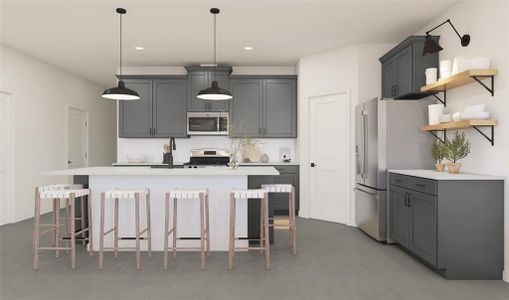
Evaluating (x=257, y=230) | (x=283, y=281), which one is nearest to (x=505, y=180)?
(x=283, y=281)

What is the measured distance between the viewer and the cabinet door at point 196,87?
605 centimetres

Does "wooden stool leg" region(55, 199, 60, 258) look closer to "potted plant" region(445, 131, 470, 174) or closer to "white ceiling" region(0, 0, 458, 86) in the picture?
"white ceiling" region(0, 0, 458, 86)

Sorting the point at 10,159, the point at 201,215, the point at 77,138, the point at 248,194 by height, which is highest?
the point at 77,138

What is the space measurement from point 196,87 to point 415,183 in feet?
13.5

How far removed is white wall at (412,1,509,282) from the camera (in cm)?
294

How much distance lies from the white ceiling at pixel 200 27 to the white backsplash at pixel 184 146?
1.52m

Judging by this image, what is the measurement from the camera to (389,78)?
15.1 ft

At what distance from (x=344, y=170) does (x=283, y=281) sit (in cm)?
270

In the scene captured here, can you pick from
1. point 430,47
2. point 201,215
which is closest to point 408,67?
point 430,47

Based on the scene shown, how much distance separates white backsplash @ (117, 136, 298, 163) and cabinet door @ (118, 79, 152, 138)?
347 millimetres

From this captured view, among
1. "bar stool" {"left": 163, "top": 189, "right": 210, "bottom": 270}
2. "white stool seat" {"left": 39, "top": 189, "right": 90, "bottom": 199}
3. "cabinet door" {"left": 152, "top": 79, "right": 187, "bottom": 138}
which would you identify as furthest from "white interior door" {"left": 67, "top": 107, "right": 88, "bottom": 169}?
"bar stool" {"left": 163, "top": 189, "right": 210, "bottom": 270}

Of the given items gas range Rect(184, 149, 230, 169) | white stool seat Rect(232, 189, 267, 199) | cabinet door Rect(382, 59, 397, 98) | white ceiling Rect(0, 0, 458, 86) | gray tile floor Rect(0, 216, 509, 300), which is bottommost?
gray tile floor Rect(0, 216, 509, 300)

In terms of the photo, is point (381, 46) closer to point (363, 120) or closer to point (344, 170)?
point (363, 120)

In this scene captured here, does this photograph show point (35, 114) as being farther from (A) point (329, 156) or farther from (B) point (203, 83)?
(A) point (329, 156)
